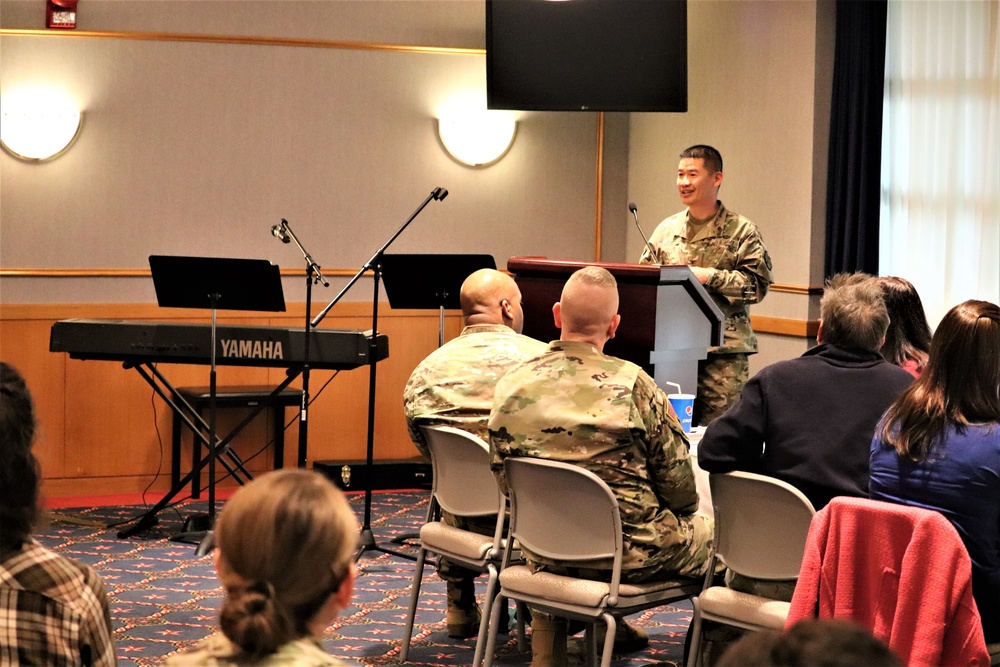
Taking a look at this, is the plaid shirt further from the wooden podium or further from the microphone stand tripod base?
the microphone stand tripod base

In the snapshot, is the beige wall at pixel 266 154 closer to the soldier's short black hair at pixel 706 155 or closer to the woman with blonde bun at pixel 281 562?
the soldier's short black hair at pixel 706 155

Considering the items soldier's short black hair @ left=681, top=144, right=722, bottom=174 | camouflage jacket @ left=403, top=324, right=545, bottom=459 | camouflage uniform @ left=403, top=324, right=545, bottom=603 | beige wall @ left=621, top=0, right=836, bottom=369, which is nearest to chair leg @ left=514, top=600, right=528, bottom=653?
camouflage uniform @ left=403, top=324, right=545, bottom=603

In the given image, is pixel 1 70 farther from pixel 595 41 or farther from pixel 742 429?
pixel 742 429

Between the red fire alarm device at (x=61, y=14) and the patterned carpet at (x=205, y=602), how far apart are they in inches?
106

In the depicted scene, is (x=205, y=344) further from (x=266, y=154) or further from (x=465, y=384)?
(x=465, y=384)

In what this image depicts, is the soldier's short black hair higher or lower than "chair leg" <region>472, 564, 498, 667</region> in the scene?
higher

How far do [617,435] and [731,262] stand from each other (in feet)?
8.39

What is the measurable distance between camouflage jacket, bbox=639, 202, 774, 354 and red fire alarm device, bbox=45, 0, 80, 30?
3.58 m

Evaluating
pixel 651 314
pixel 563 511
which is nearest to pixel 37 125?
pixel 651 314

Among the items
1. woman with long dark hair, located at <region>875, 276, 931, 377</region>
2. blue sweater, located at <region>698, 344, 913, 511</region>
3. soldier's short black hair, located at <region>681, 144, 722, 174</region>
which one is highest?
soldier's short black hair, located at <region>681, 144, 722, 174</region>

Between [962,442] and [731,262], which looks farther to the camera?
[731,262]

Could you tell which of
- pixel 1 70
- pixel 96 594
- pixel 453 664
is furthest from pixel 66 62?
pixel 96 594

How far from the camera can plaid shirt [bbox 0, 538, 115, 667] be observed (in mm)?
1908

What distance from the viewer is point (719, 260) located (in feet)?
18.6
